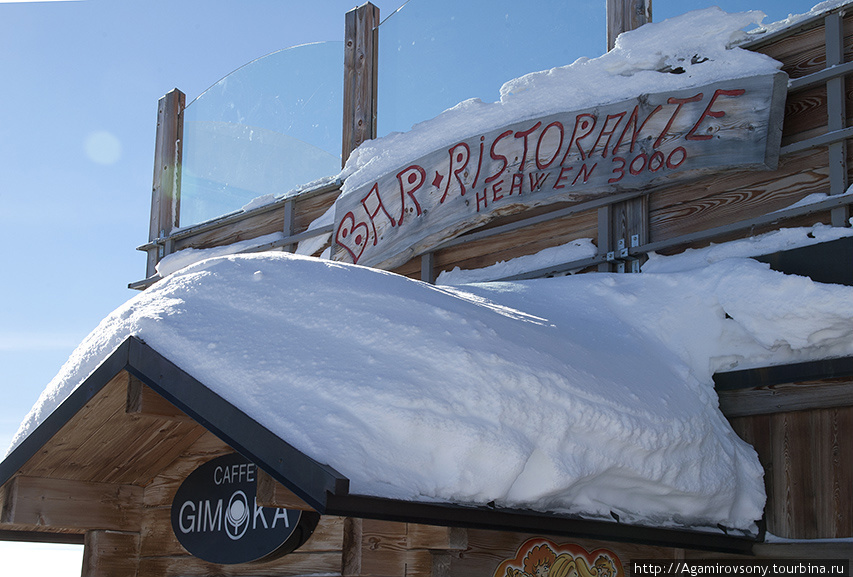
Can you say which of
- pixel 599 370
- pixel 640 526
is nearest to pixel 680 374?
pixel 599 370

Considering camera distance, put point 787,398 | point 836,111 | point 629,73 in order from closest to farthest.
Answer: point 787,398
point 836,111
point 629,73

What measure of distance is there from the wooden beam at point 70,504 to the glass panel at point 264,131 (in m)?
3.95

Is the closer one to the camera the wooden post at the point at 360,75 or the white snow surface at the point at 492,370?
the white snow surface at the point at 492,370

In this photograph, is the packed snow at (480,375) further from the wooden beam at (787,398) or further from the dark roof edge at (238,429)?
the wooden beam at (787,398)

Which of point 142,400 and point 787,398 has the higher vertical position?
point 787,398

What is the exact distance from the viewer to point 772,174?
15.9 feet

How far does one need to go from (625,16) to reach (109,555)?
4.81m

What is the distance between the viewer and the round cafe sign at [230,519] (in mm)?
3744

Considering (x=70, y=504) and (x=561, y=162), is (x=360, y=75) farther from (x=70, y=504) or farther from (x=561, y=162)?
(x=70, y=504)

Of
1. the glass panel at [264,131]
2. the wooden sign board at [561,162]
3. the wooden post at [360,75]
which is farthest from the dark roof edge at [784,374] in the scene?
the glass panel at [264,131]

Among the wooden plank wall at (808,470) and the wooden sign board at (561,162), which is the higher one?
the wooden sign board at (561,162)

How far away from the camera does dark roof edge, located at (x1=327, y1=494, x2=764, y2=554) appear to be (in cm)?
271

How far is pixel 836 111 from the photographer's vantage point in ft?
15.1

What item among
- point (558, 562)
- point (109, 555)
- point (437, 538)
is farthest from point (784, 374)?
point (109, 555)
